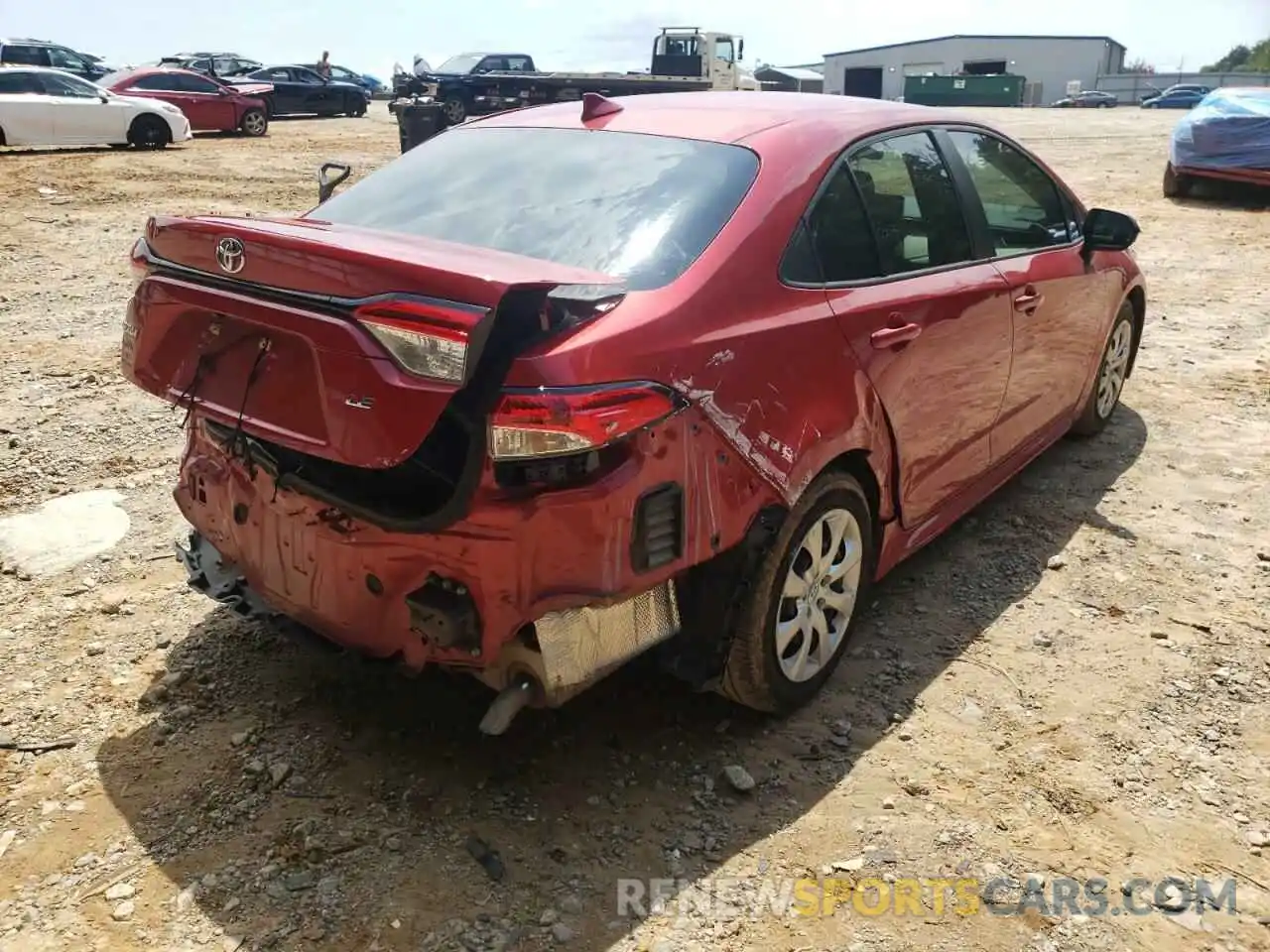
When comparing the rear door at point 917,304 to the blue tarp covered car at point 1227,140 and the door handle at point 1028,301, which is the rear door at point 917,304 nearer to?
the door handle at point 1028,301

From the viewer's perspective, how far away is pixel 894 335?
311cm

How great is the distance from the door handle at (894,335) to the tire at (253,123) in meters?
22.0

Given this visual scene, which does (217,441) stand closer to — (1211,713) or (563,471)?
(563,471)

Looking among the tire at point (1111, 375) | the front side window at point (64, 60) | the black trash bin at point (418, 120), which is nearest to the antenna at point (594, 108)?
the tire at point (1111, 375)

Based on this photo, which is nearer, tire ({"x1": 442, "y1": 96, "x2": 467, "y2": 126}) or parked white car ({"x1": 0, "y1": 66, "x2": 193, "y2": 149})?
parked white car ({"x1": 0, "y1": 66, "x2": 193, "y2": 149})

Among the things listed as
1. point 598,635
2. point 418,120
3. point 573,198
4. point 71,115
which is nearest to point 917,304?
point 573,198

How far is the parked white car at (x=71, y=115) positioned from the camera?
53.6ft

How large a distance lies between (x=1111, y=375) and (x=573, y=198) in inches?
145

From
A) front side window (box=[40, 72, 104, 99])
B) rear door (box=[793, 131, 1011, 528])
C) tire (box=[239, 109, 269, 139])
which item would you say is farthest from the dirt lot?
tire (box=[239, 109, 269, 139])

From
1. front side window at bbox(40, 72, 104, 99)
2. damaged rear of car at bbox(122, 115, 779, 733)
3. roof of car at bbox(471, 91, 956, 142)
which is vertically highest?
front side window at bbox(40, 72, 104, 99)

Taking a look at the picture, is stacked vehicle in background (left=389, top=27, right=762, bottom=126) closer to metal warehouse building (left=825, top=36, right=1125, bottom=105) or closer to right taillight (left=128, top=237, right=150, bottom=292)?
right taillight (left=128, top=237, right=150, bottom=292)

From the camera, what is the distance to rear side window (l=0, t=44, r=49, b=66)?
26227 mm

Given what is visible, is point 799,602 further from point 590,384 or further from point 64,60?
point 64,60

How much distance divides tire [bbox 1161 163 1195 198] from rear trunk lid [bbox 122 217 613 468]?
14.3m
